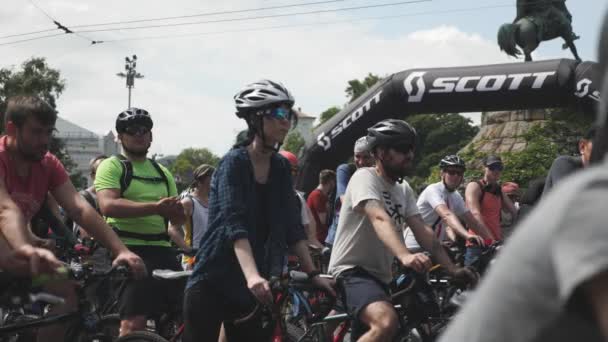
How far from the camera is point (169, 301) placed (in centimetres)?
692

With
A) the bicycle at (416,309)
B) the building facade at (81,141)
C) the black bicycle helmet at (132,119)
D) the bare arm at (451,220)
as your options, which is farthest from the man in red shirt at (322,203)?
the building facade at (81,141)

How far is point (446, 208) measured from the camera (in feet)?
29.9

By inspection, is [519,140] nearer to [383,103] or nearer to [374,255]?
[383,103]

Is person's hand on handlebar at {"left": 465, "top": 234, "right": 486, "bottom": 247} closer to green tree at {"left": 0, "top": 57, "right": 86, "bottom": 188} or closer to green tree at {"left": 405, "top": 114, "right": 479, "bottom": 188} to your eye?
green tree at {"left": 0, "top": 57, "right": 86, "bottom": 188}

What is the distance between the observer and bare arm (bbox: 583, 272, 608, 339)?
1.17m

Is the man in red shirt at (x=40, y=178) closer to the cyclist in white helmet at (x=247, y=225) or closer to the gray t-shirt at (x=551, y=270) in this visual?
the cyclist in white helmet at (x=247, y=225)

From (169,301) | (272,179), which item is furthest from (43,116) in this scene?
(169,301)

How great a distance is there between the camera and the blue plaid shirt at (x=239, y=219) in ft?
15.5

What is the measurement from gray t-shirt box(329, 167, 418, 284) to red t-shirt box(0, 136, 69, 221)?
4.84ft

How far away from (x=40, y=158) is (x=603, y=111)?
4.10 metres

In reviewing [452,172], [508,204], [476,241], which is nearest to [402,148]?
[476,241]

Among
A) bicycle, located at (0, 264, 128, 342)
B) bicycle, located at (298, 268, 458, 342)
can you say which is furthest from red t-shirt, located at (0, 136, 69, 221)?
bicycle, located at (298, 268, 458, 342)

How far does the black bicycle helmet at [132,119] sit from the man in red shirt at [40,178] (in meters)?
1.56

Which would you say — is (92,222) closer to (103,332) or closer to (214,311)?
(103,332)
